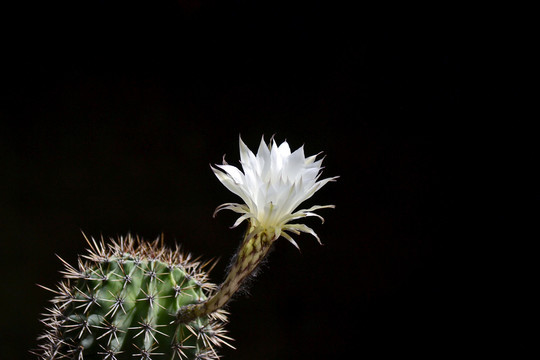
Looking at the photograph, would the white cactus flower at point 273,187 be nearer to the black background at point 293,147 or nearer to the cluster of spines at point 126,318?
the cluster of spines at point 126,318

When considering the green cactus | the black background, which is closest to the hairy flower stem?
the green cactus

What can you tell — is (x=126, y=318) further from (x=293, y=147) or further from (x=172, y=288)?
(x=293, y=147)

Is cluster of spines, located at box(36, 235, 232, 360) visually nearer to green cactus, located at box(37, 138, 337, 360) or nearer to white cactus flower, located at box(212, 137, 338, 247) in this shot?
green cactus, located at box(37, 138, 337, 360)

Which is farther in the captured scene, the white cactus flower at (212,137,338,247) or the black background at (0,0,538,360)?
the black background at (0,0,538,360)

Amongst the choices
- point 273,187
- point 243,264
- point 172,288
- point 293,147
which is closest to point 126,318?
point 172,288

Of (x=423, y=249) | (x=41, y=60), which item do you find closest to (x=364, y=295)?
(x=423, y=249)

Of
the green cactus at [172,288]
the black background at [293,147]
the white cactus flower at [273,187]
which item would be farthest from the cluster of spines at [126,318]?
the black background at [293,147]

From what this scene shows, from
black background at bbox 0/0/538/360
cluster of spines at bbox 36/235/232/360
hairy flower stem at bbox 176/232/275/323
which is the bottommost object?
cluster of spines at bbox 36/235/232/360
